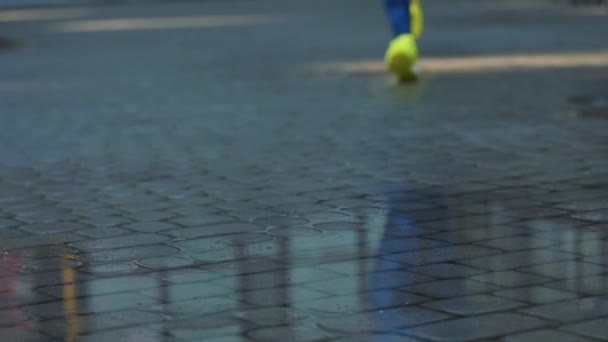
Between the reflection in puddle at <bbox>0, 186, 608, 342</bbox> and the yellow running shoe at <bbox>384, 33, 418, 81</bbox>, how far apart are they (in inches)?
218

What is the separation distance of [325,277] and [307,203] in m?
1.62

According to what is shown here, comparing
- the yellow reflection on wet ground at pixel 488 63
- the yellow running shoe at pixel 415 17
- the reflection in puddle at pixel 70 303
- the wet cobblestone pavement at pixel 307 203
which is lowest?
the yellow reflection on wet ground at pixel 488 63

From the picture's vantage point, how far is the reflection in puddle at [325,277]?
442 cm

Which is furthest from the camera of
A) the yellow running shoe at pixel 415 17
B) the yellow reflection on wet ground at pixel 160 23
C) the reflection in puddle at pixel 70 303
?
the yellow reflection on wet ground at pixel 160 23

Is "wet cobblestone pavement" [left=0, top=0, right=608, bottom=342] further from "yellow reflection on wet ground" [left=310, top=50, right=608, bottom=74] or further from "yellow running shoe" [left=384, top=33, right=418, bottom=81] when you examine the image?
"yellow running shoe" [left=384, top=33, right=418, bottom=81]

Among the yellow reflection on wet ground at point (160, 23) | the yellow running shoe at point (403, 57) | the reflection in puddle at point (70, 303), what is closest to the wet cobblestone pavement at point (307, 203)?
the reflection in puddle at point (70, 303)

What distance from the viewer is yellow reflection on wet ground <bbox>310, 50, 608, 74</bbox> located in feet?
44.5

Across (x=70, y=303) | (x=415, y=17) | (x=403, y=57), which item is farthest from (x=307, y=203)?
(x=415, y=17)

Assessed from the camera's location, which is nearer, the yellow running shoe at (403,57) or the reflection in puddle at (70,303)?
the reflection in puddle at (70,303)

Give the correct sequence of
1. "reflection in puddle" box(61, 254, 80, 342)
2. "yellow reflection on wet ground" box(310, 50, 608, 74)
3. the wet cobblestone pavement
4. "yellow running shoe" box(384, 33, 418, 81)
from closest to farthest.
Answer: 1. "reflection in puddle" box(61, 254, 80, 342)
2. the wet cobblestone pavement
3. "yellow running shoe" box(384, 33, 418, 81)
4. "yellow reflection on wet ground" box(310, 50, 608, 74)

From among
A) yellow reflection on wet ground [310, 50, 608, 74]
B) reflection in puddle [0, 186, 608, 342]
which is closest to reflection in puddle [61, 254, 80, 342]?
reflection in puddle [0, 186, 608, 342]

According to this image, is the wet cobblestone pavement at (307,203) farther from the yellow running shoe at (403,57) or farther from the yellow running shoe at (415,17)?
the yellow running shoe at (415,17)

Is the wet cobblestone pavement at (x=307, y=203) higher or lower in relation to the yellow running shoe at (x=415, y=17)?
lower

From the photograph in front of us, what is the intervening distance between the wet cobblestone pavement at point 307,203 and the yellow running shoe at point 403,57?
18 centimetres
